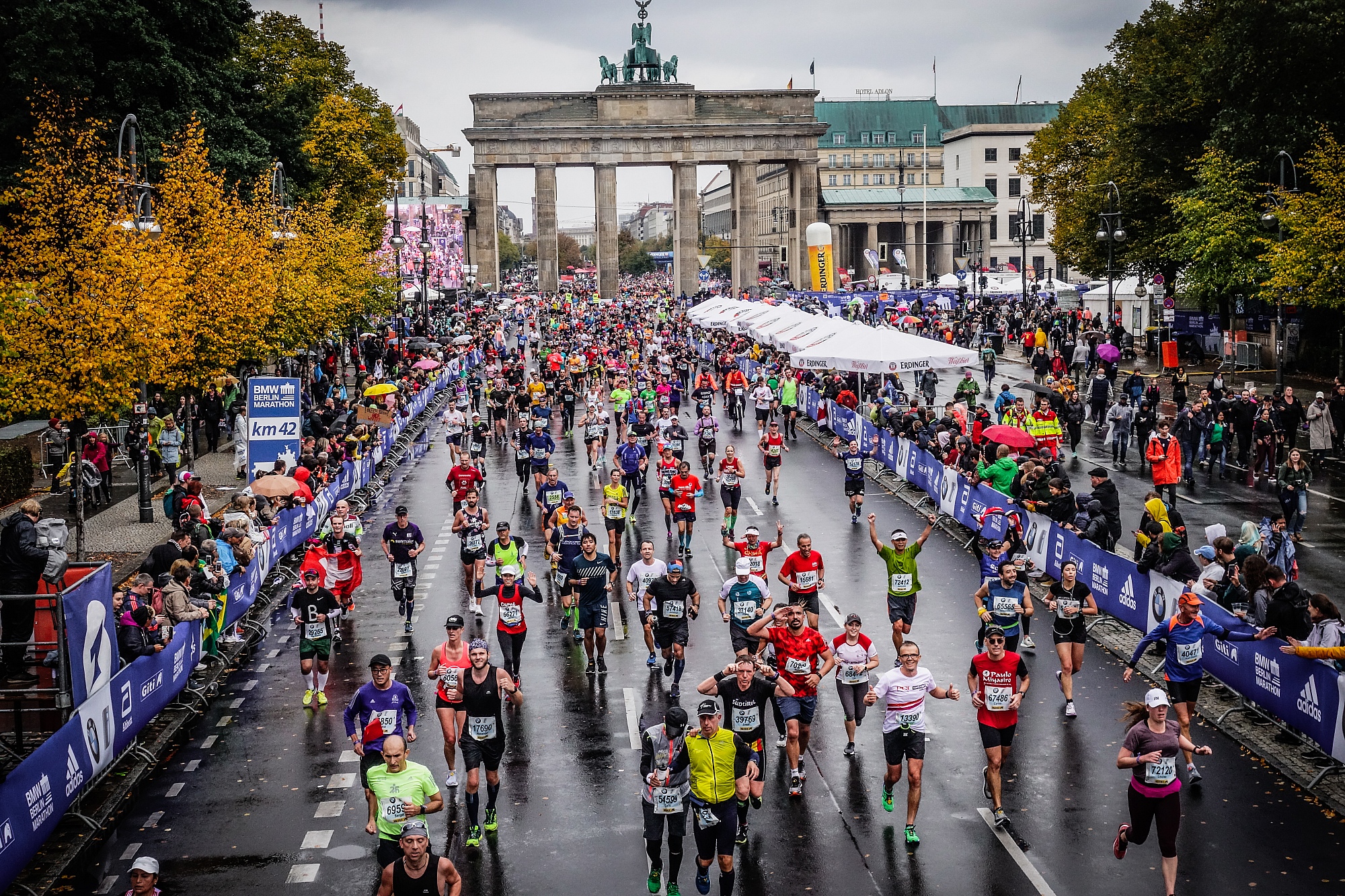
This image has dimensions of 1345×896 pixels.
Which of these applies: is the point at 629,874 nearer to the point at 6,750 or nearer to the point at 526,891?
the point at 526,891

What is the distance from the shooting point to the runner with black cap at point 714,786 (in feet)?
31.1

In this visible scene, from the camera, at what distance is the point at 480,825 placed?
1116 centimetres

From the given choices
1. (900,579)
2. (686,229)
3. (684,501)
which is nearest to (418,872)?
(900,579)

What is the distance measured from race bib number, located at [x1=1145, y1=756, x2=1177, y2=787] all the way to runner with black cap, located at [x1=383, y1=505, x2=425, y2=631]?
33.9 ft

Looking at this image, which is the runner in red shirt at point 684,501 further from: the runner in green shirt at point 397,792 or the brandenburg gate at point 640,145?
the brandenburg gate at point 640,145

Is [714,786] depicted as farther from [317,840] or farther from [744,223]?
[744,223]

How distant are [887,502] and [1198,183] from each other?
95.8ft

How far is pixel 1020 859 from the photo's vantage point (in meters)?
10.4

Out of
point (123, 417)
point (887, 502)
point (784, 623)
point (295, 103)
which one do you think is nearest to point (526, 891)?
point (784, 623)

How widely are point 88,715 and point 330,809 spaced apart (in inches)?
90.9

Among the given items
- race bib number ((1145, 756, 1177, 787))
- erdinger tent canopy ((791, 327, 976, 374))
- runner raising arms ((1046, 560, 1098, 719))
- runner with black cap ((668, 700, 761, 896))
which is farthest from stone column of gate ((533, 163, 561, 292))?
race bib number ((1145, 756, 1177, 787))

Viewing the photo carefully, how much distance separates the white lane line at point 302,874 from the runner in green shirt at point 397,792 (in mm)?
1417

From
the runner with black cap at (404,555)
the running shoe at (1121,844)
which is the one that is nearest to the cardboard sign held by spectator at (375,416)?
the runner with black cap at (404,555)

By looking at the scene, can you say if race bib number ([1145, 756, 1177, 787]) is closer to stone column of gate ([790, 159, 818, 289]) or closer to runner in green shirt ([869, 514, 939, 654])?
runner in green shirt ([869, 514, 939, 654])
